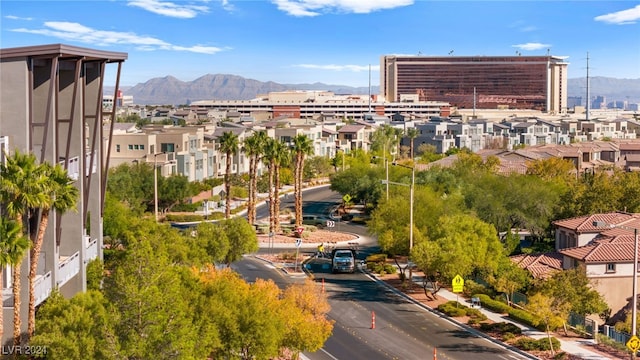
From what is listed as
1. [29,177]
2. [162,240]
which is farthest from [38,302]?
[162,240]

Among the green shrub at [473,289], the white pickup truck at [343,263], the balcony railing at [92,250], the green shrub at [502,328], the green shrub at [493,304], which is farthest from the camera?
the white pickup truck at [343,263]

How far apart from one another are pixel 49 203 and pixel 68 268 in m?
6.47

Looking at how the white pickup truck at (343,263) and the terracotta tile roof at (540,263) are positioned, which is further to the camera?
the white pickup truck at (343,263)

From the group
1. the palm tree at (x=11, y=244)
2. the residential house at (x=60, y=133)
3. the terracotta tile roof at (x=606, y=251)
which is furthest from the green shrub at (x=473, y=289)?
the palm tree at (x=11, y=244)

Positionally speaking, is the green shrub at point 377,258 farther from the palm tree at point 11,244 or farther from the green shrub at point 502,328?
the palm tree at point 11,244

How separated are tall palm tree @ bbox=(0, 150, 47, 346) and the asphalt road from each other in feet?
49.8

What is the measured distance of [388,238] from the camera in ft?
189

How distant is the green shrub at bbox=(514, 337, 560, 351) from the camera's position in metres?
38.9

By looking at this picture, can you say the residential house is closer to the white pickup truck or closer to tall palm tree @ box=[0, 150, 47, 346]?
tall palm tree @ box=[0, 150, 47, 346]

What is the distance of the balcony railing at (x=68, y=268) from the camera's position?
3203 cm

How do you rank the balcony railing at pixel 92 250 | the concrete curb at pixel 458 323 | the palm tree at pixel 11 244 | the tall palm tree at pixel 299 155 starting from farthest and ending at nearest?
the tall palm tree at pixel 299 155
the concrete curb at pixel 458 323
the balcony railing at pixel 92 250
the palm tree at pixel 11 244

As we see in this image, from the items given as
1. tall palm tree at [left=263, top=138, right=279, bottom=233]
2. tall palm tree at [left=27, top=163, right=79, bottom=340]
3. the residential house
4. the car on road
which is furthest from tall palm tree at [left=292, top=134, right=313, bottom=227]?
tall palm tree at [left=27, top=163, right=79, bottom=340]

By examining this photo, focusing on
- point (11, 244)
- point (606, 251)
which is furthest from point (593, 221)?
point (11, 244)

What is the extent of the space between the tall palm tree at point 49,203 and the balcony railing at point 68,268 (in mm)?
3394
